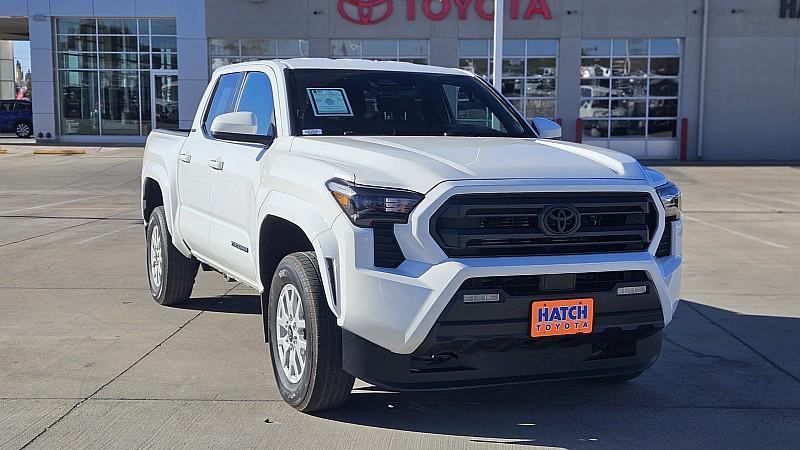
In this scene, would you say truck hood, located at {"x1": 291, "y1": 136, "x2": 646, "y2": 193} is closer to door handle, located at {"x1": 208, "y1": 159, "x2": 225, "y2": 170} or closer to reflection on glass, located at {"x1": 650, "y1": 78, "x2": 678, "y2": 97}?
door handle, located at {"x1": 208, "y1": 159, "x2": 225, "y2": 170}

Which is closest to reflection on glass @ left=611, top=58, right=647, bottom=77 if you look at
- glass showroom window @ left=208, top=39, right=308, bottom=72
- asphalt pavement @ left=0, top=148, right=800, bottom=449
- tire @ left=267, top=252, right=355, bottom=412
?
glass showroom window @ left=208, top=39, right=308, bottom=72

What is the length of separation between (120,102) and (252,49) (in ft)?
21.8

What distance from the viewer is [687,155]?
28.8m

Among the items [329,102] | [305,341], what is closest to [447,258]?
[305,341]

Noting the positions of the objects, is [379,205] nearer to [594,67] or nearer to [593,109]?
[594,67]

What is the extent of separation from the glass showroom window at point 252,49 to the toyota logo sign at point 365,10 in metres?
1.70

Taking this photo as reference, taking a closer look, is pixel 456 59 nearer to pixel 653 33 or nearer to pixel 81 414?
pixel 653 33

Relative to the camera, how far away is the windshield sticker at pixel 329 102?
5.61 m

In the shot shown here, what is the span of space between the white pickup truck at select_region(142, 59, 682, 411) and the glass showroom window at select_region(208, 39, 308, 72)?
80.3 ft

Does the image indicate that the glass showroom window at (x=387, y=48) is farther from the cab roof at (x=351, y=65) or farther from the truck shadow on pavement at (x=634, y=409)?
the truck shadow on pavement at (x=634, y=409)

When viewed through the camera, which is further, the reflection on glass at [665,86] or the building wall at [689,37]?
the reflection on glass at [665,86]

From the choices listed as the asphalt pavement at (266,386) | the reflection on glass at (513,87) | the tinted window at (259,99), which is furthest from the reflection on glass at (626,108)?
the tinted window at (259,99)

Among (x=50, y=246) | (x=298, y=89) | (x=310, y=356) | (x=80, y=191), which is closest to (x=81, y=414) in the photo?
(x=310, y=356)

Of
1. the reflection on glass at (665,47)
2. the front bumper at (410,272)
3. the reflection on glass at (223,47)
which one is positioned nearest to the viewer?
the front bumper at (410,272)
